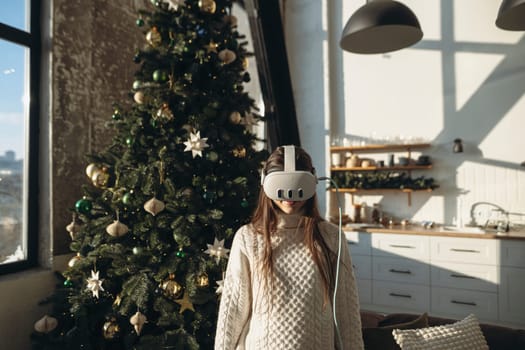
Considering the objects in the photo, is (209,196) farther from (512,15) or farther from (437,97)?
(437,97)

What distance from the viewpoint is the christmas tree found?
165 cm

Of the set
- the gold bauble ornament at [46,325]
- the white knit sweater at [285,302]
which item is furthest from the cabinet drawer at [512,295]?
the gold bauble ornament at [46,325]

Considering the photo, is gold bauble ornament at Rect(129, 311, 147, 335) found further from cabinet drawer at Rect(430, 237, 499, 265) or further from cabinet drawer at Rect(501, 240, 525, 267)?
cabinet drawer at Rect(501, 240, 525, 267)

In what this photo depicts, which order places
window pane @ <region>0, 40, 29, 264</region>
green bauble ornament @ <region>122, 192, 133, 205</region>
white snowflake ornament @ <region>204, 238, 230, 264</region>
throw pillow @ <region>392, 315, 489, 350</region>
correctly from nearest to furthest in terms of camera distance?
throw pillow @ <region>392, 315, 489, 350</region>
white snowflake ornament @ <region>204, 238, 230, 264</region>
green bauble ornament @ <region>122, 192, 133, 205</region>
window pane @ <region>0, 40, 29, 264</region>

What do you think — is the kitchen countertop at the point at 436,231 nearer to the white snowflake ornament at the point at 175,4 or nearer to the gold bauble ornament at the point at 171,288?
the gold bauble ornament at the point at 171,288


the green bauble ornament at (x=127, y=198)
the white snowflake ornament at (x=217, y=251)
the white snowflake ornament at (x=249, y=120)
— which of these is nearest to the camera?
the white snowflake ornament at (x=217, y=251)

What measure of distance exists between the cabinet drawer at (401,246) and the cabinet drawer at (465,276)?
0.16 metres

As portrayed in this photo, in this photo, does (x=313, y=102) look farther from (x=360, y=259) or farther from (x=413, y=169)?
(x=360, y=259)

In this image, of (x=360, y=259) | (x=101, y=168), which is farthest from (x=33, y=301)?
(x=360, y=259)

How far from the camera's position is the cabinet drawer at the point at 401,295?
3648 millimetres

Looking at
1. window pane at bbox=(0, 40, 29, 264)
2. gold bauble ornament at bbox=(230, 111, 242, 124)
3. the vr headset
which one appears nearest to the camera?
the vr headset

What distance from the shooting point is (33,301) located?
216 cm

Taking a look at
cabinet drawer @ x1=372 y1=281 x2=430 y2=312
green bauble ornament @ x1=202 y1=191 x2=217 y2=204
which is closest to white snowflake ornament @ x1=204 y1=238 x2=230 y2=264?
green bauble ornament @ x1=202 y1=191 x2=217 y2=204

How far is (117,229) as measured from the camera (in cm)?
168
